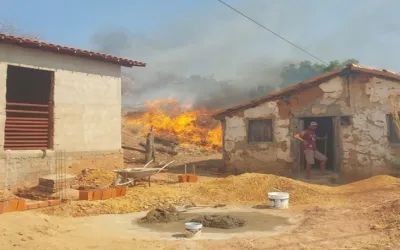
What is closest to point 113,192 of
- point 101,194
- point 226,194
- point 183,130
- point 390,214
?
point 101,194

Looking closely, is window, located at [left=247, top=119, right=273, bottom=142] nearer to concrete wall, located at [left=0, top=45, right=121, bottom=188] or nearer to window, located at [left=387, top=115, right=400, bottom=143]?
window, located at [left=387, top=115, right=400, bottom=143]

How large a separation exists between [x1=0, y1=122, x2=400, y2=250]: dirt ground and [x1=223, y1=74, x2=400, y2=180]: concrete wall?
58.1 inches

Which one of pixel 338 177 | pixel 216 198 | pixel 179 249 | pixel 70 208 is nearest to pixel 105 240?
pixel 179 249

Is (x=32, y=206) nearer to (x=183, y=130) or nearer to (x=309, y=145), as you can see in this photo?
(x=309, y=145)

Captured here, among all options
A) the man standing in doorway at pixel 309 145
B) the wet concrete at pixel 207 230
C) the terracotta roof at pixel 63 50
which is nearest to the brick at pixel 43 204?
the wet concrete at pixel 207 230

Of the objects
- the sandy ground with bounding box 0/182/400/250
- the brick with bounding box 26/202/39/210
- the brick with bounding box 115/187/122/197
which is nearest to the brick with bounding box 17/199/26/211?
the brick with bounding box 26/202/39/210

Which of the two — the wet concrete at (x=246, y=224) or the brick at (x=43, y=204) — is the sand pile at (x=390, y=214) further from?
the brick at (x=43, y=204)

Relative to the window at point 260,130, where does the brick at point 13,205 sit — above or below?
below

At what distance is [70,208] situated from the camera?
9.22 metres

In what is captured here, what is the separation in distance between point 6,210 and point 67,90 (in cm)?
552

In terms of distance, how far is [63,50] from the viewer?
1257 centimetres

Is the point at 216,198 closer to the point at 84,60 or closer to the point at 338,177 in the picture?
the point at 338,177

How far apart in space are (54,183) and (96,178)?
81.1 inches

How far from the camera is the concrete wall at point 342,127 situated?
1337 centimetres
